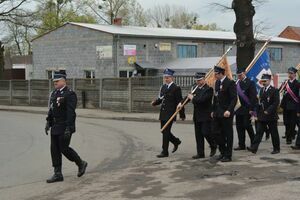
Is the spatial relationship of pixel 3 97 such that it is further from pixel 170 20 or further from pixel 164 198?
pixel 170 20

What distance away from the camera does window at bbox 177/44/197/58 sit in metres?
40.6

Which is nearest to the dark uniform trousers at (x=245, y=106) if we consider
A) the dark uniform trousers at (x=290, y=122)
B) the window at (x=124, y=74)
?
the dark uniform trousers at (x=290, y=122)

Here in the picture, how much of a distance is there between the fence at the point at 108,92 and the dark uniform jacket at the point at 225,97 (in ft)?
44.7

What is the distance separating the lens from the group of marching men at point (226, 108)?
10.4m

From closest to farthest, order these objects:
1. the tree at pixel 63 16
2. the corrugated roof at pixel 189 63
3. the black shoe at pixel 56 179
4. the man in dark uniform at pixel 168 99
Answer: the black shoe at pixel 56 179 < the man in dark uniform at pixel 168 99 < the corrugated roof at pixel 189 63 < the tree at pixel 63 16

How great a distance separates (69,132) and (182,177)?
2.03 meters

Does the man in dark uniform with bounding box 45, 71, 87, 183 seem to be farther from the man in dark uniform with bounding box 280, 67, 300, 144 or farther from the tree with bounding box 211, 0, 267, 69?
the tree with bounding box 211, 0, 267, 69

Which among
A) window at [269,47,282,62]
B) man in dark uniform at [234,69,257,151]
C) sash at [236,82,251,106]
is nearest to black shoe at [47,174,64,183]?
man in dark uniform at [234,69,257,151]

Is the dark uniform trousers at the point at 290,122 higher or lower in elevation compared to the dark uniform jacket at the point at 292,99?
lower

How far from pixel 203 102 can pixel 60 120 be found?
3.02 metres

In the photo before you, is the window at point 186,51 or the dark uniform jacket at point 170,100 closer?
the dark uniform jacket at point 170,100

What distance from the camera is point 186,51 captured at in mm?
41000

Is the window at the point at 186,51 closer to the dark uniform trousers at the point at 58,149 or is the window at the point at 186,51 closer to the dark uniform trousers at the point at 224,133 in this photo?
the dark uniform trousers at the point at 224,133

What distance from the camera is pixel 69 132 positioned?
9000 millimetres
